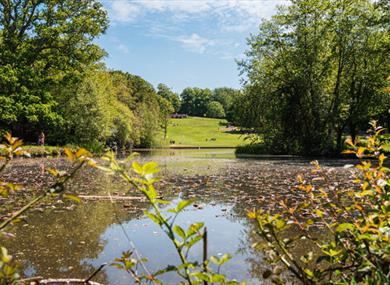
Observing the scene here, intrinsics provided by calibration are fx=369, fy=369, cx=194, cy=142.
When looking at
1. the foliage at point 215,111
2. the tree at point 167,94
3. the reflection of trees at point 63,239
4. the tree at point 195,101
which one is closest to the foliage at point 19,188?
the reflection of trees at point 63,239

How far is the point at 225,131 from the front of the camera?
293 ft

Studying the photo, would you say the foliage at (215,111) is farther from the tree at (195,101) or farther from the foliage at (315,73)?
the foliage at (315,73)

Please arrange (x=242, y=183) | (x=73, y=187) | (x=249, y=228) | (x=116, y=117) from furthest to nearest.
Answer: (x=116, y=117) → (x=242, y=183) → (x=73, y=187) → (x=249, y=228)

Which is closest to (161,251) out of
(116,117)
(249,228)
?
(249,228)

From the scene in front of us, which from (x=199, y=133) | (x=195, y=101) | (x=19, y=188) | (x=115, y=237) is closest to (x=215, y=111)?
(x=195, y=101)

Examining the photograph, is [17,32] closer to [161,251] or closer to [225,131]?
[161,251]

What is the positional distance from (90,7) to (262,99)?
16226 mm

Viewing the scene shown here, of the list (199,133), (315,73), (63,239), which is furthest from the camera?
(199,133)

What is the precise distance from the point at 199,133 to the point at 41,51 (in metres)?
57.5

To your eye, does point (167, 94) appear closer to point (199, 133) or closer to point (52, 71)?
point (199, 133)

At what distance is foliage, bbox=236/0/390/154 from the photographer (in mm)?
27641

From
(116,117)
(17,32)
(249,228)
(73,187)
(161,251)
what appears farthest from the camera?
(116,117)

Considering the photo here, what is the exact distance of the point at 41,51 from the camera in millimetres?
30906

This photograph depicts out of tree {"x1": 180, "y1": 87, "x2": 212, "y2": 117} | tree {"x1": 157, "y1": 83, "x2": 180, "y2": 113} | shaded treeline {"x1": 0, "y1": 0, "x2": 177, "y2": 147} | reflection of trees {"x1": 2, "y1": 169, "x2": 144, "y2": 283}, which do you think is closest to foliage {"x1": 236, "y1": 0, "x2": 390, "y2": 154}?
shaded treeline {"x1": 0, "y1": 0, "x2": 177, "y2": 147}
